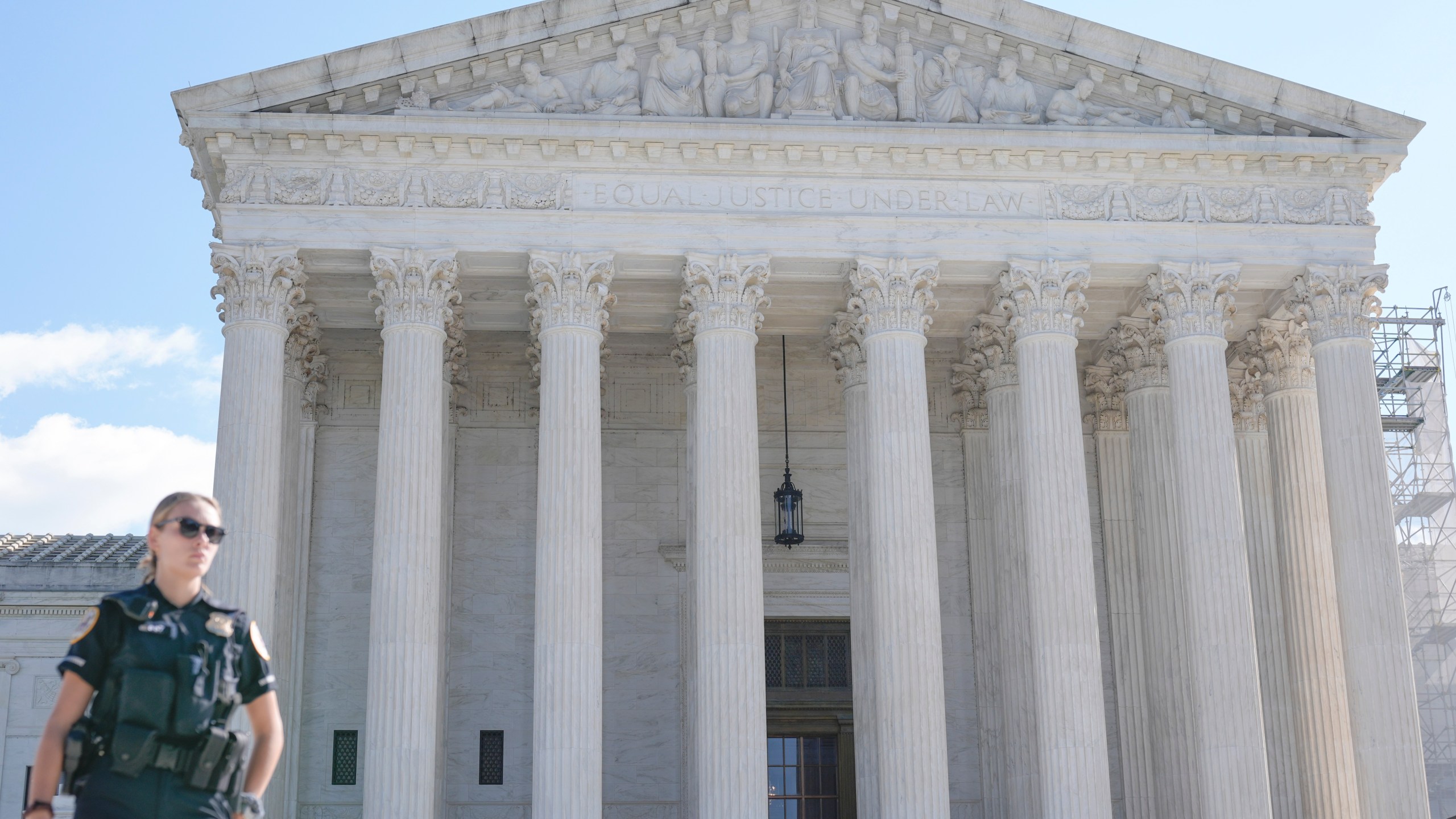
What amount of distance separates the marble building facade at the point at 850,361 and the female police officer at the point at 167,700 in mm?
19843

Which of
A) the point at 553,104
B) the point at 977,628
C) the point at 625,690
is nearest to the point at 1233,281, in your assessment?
the point at 977,628

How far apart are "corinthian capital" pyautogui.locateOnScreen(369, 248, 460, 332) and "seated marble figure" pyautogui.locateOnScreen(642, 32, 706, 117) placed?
15.7 ft

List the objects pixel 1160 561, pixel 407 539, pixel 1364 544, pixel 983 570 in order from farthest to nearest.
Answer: pixel 983 570
pixel 1160 561
pixel 1364 544
pixel 407 539

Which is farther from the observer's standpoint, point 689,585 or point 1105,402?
point 1105,402

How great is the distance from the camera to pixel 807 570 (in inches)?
1451

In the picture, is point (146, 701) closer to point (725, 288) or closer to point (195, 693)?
point (195, 693)

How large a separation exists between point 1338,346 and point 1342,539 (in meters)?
3.63

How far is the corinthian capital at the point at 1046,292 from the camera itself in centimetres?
3048

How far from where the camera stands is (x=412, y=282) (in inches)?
1160

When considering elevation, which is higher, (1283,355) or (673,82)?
(673,82)

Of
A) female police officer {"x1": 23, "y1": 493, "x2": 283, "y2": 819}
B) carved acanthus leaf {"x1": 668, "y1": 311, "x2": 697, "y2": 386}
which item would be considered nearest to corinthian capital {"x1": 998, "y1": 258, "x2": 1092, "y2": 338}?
carved acanthus leaf {"x1": 668, "y1": 311, "x2": 697, "y2": 386}

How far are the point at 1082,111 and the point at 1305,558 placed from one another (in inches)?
411

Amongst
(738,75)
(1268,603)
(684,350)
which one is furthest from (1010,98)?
(1268,603)

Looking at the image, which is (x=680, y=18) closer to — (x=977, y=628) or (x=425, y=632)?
(x=425, y=632)
